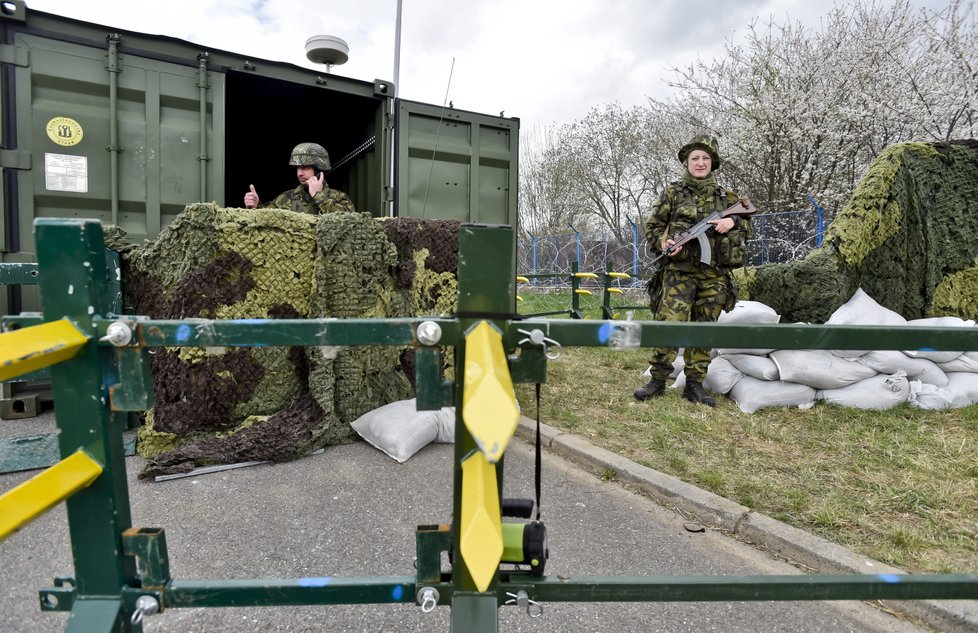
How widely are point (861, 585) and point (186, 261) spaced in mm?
3174

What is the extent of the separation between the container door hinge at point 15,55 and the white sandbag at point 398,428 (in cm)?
302

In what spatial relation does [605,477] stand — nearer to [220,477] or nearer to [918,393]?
[220,477]

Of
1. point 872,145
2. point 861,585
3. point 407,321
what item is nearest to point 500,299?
point 407,321

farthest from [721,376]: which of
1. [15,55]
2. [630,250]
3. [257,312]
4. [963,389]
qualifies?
[630,250]

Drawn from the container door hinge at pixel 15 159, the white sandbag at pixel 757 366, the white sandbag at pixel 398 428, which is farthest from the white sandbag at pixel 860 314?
the container door hinge at pixel 15 159

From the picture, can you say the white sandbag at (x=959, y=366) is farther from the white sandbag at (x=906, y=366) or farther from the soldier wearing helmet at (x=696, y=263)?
the soldier wearing helmet at (x=696, y=263)

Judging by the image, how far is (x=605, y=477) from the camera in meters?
2.95

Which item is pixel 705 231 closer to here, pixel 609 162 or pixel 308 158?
pixel 308 158

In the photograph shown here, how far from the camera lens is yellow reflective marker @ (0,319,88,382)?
89cm

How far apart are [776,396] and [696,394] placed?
0.54 meters

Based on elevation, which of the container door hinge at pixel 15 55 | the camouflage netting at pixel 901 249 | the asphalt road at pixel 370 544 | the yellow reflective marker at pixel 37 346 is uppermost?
the container door hinge at pixel 15 55

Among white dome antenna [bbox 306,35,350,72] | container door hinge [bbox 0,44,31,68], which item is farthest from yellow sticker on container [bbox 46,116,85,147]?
white dome antenna [bbox 306,35,350,72]

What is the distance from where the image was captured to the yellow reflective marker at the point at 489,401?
796 mm

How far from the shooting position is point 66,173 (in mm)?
3623
